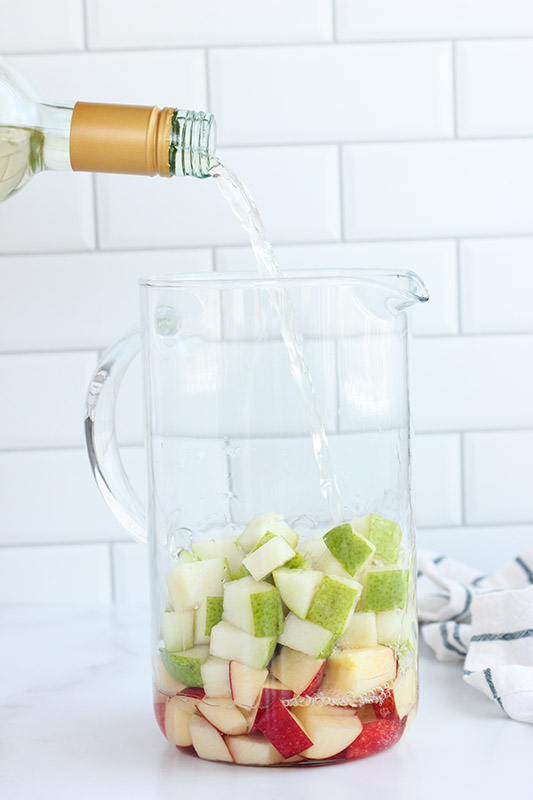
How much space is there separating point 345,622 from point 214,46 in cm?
56

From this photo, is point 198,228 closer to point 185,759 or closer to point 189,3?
point 189,3

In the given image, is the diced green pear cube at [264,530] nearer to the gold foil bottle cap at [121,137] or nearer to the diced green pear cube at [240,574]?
the diced green pear cube at [240,574]

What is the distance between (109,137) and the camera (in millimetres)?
539

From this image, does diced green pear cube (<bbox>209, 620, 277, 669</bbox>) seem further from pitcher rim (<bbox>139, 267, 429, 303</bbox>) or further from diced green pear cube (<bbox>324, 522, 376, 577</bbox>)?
pitcher rim (<bbox>139, 267, 429, 303</bbox>)

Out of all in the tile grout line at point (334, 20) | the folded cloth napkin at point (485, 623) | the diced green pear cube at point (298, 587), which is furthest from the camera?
the tile grout line at point (334, 20)

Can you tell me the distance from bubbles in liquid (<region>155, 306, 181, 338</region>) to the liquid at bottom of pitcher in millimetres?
113

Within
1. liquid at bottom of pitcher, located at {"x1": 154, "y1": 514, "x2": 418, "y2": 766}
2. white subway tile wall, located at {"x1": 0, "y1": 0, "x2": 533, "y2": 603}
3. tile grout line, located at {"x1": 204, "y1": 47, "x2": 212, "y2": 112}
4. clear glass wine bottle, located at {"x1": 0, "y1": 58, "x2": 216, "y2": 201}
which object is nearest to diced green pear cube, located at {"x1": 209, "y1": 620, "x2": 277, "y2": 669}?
liquid at bottom of pitcher, located at {"x1": 154, "y1": 514, "x2": 418, "y2": 766}

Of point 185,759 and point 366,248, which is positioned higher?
point 366,248

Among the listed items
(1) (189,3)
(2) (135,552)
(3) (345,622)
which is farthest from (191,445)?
(1) (189,3)

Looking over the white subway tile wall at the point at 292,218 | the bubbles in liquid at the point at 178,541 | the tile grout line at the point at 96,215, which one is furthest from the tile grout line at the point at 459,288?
the bubbles in liquid at the point at 178,541

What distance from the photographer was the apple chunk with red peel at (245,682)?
473 mm

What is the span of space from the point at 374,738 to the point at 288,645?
8 cm

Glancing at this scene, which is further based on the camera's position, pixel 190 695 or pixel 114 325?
pixel 114 325

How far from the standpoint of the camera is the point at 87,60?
2.69ft
